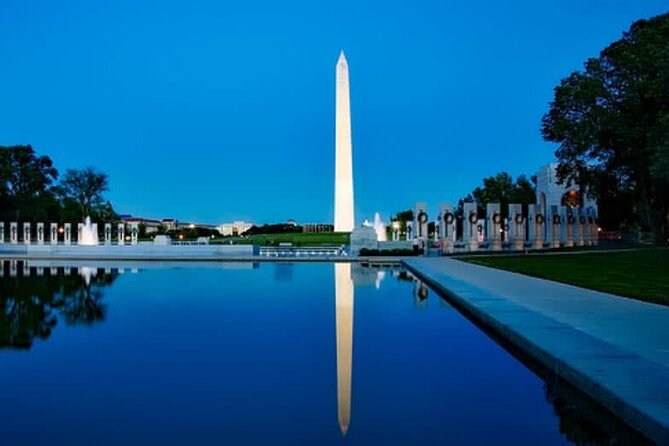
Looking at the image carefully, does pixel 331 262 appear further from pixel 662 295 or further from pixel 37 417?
pixel 37 417

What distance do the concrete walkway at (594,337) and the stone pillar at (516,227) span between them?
90.3 ft

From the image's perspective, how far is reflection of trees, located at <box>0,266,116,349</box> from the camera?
9.82m

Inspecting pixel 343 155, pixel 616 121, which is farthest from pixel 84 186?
pixel 616 121

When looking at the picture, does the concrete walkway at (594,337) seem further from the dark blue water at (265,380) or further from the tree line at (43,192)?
the tree line at (43,192)

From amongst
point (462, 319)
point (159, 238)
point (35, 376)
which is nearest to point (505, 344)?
→ point (462, 319)

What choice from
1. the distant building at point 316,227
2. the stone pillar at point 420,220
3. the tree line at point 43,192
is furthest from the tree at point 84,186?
the stone pillar at point 420,220

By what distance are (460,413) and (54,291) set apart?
44.3ft

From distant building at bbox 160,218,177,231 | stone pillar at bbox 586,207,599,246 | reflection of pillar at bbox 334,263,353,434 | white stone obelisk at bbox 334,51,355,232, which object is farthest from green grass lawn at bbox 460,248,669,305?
distant building at bbox 160,218,177,231

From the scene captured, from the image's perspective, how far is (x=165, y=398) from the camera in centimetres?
609

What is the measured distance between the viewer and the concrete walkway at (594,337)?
5324 mm

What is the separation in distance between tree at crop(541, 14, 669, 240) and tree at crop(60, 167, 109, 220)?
58.6 m

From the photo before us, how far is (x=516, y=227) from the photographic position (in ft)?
145

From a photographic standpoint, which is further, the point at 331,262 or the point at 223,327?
the point at 331,262

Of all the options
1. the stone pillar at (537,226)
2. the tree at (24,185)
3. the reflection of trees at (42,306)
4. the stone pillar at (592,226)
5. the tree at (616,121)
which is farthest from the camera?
the tree at (24,185)
